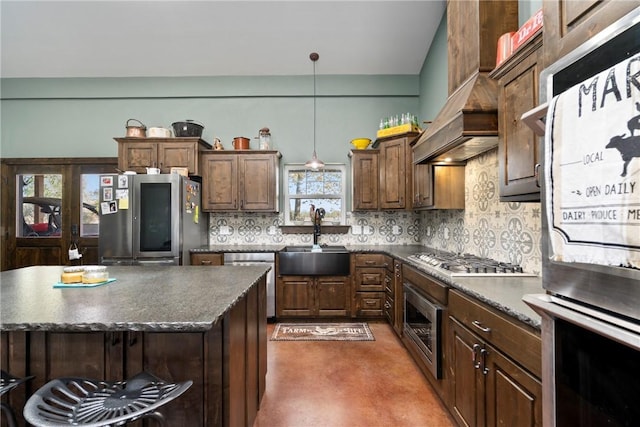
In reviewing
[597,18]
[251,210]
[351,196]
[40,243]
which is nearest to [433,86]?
[351,196]

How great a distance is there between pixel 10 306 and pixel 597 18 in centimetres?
221

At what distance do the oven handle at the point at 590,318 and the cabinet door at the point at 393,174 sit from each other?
304cm

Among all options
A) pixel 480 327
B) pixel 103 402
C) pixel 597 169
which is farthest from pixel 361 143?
pixel 103 402

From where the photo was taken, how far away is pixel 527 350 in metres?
1.19

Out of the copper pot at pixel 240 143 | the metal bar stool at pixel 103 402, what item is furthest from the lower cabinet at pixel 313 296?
the metal bar stool at pixel 103 402

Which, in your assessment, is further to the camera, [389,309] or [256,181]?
[256,181]

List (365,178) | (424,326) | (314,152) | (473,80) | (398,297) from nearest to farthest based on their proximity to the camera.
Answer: (473,80) < (424,326) < (398,297) < (365,178) < (314,152)

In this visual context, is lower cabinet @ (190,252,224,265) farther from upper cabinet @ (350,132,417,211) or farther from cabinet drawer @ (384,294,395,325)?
cabinet drawer @ (384,294,395,325)

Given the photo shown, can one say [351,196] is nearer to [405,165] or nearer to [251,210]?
[405,165]

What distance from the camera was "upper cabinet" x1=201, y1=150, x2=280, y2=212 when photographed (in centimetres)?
416

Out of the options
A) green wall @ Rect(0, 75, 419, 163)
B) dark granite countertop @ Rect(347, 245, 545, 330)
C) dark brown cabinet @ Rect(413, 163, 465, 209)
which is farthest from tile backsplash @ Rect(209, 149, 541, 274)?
green wall @ Rect(0, 75, 419, 163)

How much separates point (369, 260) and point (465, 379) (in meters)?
2.16

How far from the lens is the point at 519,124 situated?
161 centimetres

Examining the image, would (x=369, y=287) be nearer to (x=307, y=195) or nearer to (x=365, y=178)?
(x=365, y=178)
